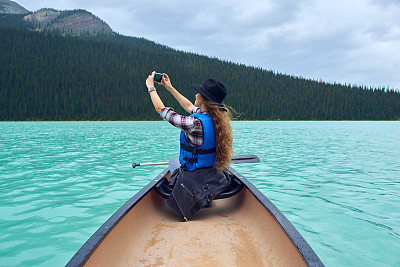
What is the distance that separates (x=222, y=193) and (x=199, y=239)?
3.27ft

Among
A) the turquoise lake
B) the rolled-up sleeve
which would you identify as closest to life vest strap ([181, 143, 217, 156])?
the rolled-up sleeve

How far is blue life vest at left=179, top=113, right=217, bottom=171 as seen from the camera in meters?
3.80

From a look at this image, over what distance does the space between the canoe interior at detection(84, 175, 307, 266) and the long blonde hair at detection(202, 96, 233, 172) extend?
2.74ft

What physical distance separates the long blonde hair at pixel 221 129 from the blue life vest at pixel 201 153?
62mm

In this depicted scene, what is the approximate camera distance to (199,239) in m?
3.61

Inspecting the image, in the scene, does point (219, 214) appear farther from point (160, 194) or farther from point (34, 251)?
point (34, 251)

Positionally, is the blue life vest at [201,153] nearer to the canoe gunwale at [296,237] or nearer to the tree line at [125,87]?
the canoe gunwale at [296,237]

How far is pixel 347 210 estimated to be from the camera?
7012 mm

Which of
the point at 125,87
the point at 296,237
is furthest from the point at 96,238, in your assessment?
the point at 125,87

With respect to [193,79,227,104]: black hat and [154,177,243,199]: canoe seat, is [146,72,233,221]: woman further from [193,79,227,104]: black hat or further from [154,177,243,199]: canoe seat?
[154,177,243,199]: canoe seat

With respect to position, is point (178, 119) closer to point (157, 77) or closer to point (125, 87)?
point (157, 77)

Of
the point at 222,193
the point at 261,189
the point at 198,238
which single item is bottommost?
the point at 261,189

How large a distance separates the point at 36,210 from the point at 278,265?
593 cm

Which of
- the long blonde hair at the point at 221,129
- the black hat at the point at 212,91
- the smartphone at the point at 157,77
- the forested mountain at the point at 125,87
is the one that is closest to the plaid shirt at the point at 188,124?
the long blonde hair at the point at 221,129
